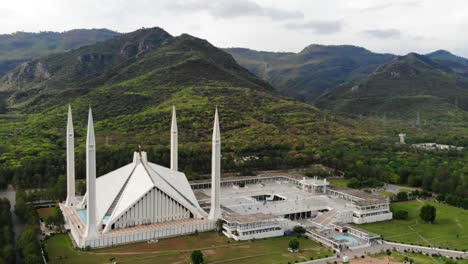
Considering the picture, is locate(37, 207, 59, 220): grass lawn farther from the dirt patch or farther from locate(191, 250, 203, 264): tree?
locate(191, 250, 203, 264): tree

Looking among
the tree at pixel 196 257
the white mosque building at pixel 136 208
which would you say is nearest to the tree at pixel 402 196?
the white mosque building at pixel 136 208

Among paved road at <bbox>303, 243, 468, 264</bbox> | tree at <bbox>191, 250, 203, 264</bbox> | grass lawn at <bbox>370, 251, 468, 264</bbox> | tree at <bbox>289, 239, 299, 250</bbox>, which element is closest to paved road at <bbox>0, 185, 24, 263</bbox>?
tree at <bbox>191, 250, 203, 264</bbox>

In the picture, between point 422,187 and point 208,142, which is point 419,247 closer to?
point 422,187

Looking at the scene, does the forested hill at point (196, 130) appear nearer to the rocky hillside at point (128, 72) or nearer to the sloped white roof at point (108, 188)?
the rocky hillside at point (128, 72)

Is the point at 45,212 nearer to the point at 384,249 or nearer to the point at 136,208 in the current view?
the point at 136,208

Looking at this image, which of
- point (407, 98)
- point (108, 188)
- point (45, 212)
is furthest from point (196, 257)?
point (407, 98)
